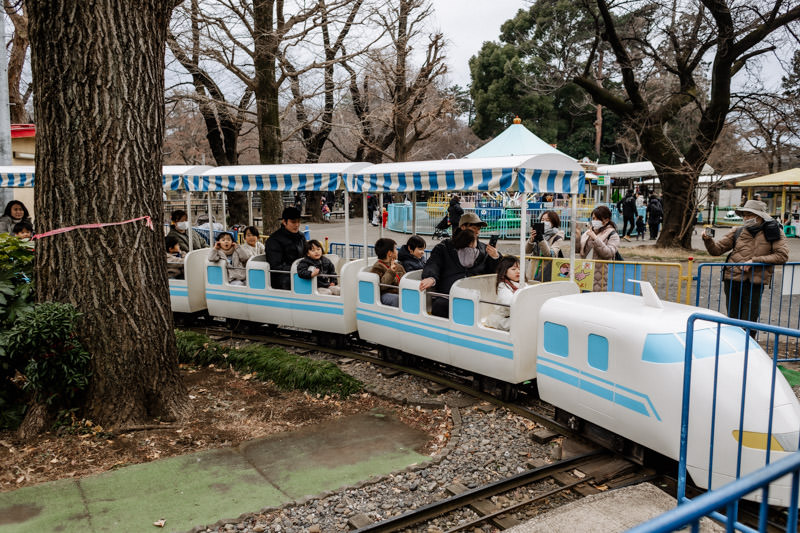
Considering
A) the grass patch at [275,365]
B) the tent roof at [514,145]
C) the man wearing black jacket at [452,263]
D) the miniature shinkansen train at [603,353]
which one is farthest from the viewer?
the tent roof at [514,145]

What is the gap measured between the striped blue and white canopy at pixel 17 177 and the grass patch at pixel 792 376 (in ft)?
38.8

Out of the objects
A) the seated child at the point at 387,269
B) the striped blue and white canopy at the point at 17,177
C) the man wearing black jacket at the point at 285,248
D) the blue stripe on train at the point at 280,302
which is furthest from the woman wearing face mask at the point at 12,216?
the seated child at the point at 387,269

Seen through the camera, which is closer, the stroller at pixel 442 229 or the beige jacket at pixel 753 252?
the beige jacket at pixel 753 252

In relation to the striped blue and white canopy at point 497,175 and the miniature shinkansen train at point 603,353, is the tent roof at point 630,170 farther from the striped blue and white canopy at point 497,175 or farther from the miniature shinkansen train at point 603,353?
the miniature shinkansen train at point 603,353

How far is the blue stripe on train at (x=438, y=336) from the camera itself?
6.55 metres

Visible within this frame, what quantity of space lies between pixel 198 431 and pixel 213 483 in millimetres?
1075

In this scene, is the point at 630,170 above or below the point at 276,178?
above

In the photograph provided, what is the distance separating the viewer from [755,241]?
26.5 feet

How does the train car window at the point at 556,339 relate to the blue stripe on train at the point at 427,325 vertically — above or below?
above

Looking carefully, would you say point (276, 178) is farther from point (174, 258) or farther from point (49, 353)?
point (49, 353)

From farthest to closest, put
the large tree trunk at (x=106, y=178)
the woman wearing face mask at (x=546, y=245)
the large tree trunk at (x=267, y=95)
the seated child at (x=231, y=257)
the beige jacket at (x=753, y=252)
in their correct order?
the large tree trunk at (x=267, y=95) < the seated child at (x=231, y=257) < the woman wearing face mask at (x=546, y=245) < the beige jacket at (x=753, y=252) < the large tree trunk at (x=106, y=178)

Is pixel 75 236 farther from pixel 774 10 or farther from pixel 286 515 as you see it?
pixel 774 10

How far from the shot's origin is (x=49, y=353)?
544 cm

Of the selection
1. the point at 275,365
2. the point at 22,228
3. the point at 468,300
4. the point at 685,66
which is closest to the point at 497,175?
the point at 468,300
